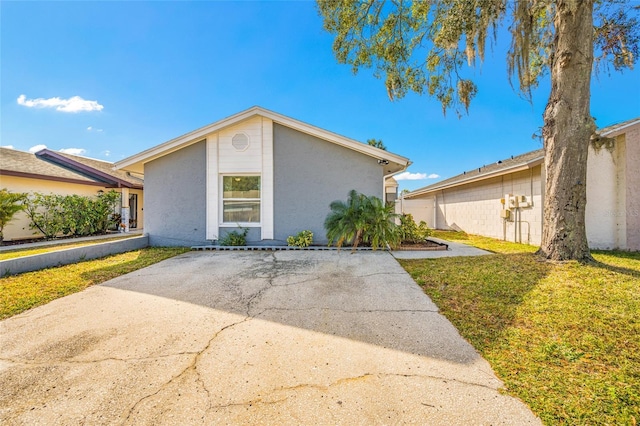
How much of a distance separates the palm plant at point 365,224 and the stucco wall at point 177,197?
4316 millimetres

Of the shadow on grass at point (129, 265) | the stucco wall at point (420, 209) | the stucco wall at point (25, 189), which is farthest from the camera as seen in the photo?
the stucco wall at point (420, 209)

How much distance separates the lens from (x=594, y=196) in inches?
294

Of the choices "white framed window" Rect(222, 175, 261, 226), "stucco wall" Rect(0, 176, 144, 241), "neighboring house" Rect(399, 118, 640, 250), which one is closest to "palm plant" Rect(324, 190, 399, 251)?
"white framed window" Rect(222, 175, 261, 226)

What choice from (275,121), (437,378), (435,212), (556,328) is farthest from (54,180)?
(435,212)

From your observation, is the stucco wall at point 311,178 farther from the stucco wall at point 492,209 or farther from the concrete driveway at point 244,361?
the stucco wall at point 492,209

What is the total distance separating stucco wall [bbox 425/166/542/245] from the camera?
8273 millimetres

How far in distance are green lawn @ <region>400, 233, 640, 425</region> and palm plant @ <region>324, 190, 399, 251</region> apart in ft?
7.54

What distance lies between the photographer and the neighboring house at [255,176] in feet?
26.0

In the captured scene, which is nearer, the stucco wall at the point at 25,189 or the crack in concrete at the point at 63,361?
the crack in concrete at the point at 63,361

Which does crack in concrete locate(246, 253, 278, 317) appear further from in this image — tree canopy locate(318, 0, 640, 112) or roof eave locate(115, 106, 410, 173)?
tree canopy locate(318, 0, 640, 112)

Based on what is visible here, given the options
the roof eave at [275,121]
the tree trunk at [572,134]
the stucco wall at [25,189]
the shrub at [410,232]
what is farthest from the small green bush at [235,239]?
the tree trunk at [572,134]

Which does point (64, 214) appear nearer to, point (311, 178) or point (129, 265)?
point (129, 265)

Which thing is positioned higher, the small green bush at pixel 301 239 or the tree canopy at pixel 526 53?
the tree canopy at pixel 526 53

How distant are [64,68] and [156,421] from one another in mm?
11650
